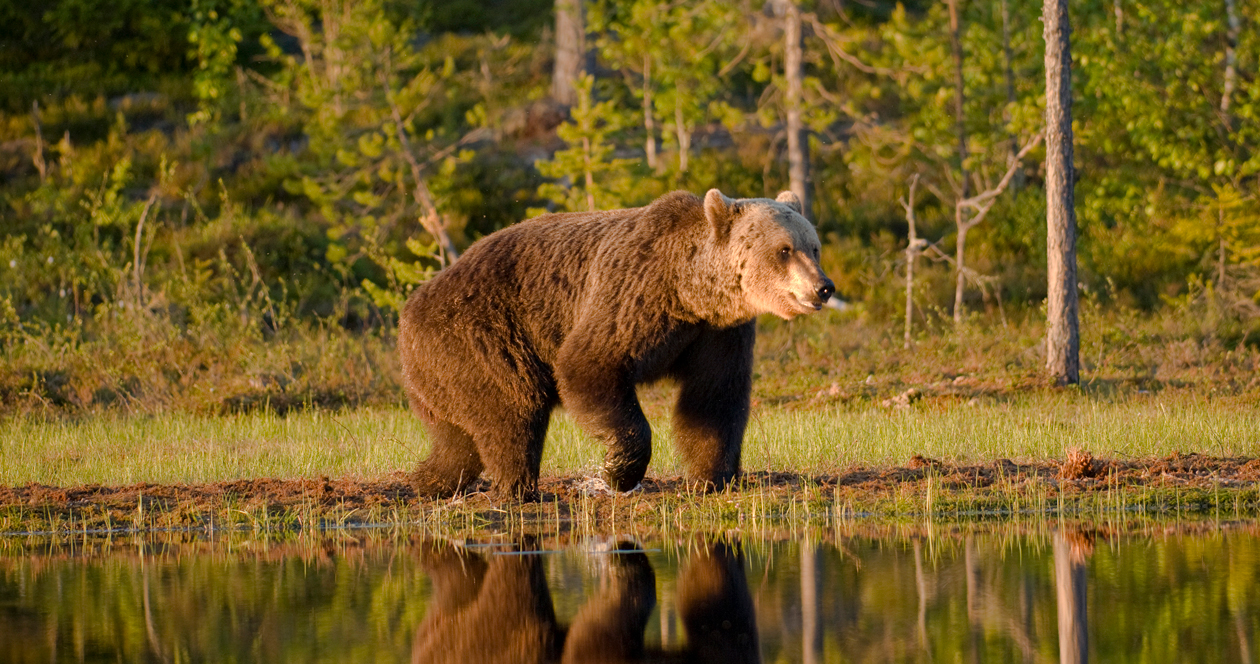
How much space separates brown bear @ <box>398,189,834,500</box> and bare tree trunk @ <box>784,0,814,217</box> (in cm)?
1129

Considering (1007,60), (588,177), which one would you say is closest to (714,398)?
(588,177)

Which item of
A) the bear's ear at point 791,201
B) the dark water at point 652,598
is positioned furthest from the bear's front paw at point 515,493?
the bear's ear at point 791,201

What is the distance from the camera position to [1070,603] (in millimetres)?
6293

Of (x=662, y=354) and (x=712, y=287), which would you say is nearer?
(x=712, y=287)

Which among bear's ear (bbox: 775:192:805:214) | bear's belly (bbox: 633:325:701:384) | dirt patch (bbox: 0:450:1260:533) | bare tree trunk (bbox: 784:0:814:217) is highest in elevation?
bare tree trunk (bbox: 784:0:814:217)

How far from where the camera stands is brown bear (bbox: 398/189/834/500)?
872 centimetres

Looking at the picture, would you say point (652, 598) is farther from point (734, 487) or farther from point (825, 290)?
point (734, 487)

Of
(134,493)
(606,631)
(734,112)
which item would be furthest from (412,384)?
(734,112)

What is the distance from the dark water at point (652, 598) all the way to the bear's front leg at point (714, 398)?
1.14m

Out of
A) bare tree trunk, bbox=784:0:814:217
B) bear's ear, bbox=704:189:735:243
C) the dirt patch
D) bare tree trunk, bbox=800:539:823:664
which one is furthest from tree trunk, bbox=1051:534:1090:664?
bare tree trunk, bbox=784:0:814:217

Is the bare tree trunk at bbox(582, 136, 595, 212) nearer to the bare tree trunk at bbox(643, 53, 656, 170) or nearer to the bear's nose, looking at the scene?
the bare tree trunk at bbox(643, 53, 656, 170)

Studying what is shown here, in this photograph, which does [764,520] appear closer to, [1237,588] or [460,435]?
[460,435]

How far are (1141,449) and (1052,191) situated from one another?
5486mm

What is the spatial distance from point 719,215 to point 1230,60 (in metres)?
15.4
